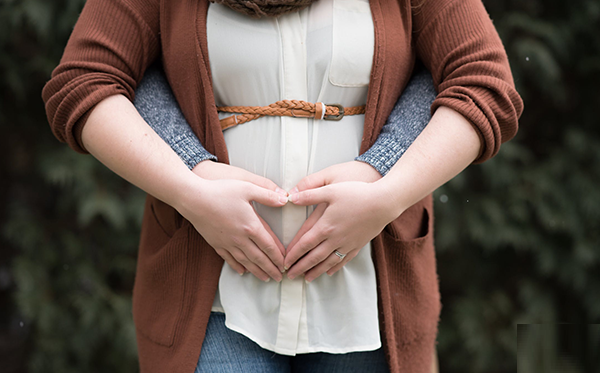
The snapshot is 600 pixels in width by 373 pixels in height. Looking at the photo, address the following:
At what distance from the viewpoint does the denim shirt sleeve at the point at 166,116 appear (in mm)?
835

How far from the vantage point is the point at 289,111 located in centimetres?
84

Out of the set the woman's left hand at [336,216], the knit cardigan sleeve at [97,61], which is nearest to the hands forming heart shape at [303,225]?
the woman's left hand at [336,216]

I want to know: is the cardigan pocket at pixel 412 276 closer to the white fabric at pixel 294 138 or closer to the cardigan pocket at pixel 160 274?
the white fabric at pixel 294 138

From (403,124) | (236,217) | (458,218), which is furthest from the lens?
(458,218)

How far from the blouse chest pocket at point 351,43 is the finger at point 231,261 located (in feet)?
1.14

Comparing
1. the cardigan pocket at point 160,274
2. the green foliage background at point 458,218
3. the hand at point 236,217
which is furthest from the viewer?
the green foliage background at point 458,218

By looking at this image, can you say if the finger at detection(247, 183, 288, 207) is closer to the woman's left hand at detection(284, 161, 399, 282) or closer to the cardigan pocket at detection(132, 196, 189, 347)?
the woman's left hand at detection(284, 161, 399, 282)

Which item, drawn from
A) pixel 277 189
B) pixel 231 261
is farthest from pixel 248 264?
pixel 277 189

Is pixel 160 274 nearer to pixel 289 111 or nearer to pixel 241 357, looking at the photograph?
pixel 241 357

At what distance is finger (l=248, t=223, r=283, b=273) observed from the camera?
2.56 feet

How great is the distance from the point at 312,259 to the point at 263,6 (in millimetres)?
422

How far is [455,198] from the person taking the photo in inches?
80.2

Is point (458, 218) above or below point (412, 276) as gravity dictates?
below

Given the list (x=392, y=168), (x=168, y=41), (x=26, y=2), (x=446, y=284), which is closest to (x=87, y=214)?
(x=26, y=2)
